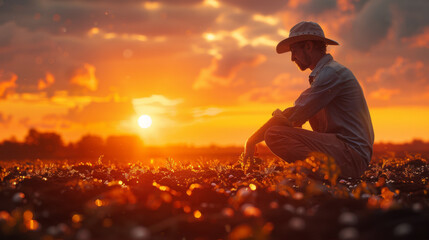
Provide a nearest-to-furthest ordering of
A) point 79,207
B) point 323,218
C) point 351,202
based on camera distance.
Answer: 1. point 323,218
2. point 351,202
3. point 79,207

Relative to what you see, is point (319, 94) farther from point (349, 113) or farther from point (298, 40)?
point (298, 40)

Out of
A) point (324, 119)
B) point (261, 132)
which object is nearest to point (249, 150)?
point (261, 132)

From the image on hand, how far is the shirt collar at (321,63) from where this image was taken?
6.82 m

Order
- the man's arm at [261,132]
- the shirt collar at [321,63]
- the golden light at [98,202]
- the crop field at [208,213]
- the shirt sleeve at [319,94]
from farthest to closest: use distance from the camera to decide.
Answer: the shirt collar at [321,63], the man's arm at [261,132], the shirt sleeve at [319,94], the golden light at [98,202], the crop field at [208,213]

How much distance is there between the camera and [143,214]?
11.6 ft

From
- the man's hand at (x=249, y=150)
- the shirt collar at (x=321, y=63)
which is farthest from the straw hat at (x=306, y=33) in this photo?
the man's hand at (x=249, y=150)

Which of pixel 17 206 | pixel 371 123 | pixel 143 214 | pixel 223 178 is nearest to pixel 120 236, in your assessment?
pixel 143 214

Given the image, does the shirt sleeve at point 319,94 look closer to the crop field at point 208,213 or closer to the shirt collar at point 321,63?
the shirt collar at point 321,63

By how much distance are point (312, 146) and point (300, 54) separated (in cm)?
179

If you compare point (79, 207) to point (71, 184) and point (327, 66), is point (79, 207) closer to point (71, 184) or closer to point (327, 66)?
point (71, 184)

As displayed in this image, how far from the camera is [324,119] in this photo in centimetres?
691

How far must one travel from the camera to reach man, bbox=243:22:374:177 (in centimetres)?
641

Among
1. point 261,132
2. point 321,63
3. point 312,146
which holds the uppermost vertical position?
point 321,63

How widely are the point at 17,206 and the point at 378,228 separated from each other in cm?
386
